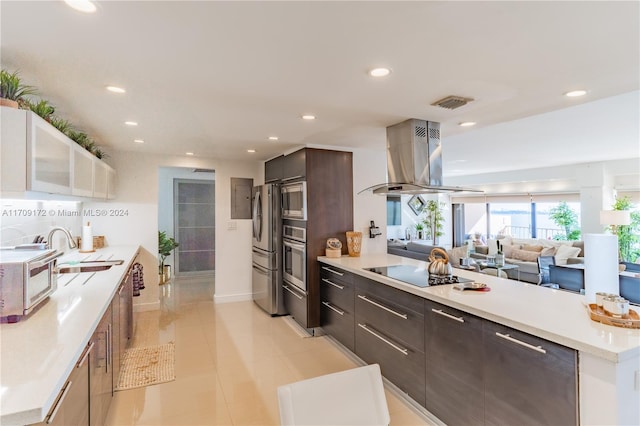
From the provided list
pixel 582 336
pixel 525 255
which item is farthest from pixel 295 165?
pixel 525 255

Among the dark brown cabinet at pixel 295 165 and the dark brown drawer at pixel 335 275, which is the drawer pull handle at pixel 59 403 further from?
the dark brown cabinet at pixel 295 165

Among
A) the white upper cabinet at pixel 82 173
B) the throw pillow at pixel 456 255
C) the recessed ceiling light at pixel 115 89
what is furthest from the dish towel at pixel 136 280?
the throw pillow at pixel 456 255

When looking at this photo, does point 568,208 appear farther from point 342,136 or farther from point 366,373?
point 366,373

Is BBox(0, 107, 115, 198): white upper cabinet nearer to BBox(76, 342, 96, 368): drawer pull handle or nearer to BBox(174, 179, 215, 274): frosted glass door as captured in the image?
BBox(76, 342, 96, 368): drawer pull handle

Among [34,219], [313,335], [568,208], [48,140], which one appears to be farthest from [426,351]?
[568,208]

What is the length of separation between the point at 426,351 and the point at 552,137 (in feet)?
12.5

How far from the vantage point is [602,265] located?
193 cm

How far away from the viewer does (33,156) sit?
5.88 ft

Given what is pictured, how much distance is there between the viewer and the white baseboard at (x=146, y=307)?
4.75 meters

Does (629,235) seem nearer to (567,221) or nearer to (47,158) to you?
(567,221)

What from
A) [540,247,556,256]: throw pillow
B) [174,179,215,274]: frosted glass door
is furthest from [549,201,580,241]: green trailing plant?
[174,179,215,274]: frosted glass door

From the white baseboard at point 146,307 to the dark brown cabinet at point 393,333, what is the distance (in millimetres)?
3308

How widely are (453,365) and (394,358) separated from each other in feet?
2.07

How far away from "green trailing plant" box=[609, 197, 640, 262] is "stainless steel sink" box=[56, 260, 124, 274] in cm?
838
